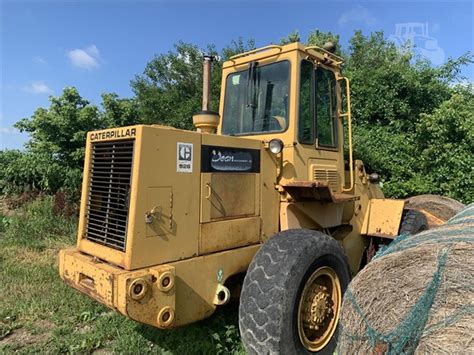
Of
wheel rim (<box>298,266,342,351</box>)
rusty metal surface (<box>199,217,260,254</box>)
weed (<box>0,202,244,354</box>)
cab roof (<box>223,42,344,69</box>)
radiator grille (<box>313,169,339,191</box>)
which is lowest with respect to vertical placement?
weed (<box>0,202,244,354</box>)

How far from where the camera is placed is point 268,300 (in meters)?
3.02

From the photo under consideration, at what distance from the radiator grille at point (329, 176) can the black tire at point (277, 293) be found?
103 cm

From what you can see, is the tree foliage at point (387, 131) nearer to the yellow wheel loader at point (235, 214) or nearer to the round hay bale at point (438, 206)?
the round hay bale at point (438, 206)

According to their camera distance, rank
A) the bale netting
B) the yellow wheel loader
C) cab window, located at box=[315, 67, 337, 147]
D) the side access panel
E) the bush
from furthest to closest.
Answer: the bush
the side access panel
cab window, located at box=[315, 67, 337, 147]
the yellow wheel loader
the bale netting

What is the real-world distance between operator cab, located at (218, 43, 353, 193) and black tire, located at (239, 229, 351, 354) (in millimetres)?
931

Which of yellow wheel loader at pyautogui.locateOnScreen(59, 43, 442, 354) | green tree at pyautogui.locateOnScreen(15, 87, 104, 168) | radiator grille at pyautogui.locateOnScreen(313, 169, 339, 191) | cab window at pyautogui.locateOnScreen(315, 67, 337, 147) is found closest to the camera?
yellow wheel loader at pyautogui.locateOnScreen(59, 43, 442, 354)

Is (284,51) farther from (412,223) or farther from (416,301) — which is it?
(412,223)

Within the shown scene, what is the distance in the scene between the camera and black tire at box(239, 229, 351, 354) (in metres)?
2.98

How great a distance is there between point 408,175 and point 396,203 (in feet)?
15.1

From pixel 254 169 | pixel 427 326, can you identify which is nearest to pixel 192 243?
pixel 254 169

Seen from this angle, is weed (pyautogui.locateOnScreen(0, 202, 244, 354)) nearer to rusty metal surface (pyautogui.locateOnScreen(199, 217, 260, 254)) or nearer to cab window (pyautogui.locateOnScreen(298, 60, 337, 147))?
rusty metal surface (pyautogui.locateOnScreen(199, 217, 260, 254))

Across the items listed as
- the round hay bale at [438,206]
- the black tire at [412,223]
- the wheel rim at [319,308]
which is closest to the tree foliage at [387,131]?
the round hay bale at [438,206]

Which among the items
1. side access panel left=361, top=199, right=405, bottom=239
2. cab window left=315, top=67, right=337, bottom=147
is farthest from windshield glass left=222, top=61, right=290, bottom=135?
side access panel left=361, top=199, right=405, bottom=239

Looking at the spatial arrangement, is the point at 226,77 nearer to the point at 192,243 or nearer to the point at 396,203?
the point at 192,243
